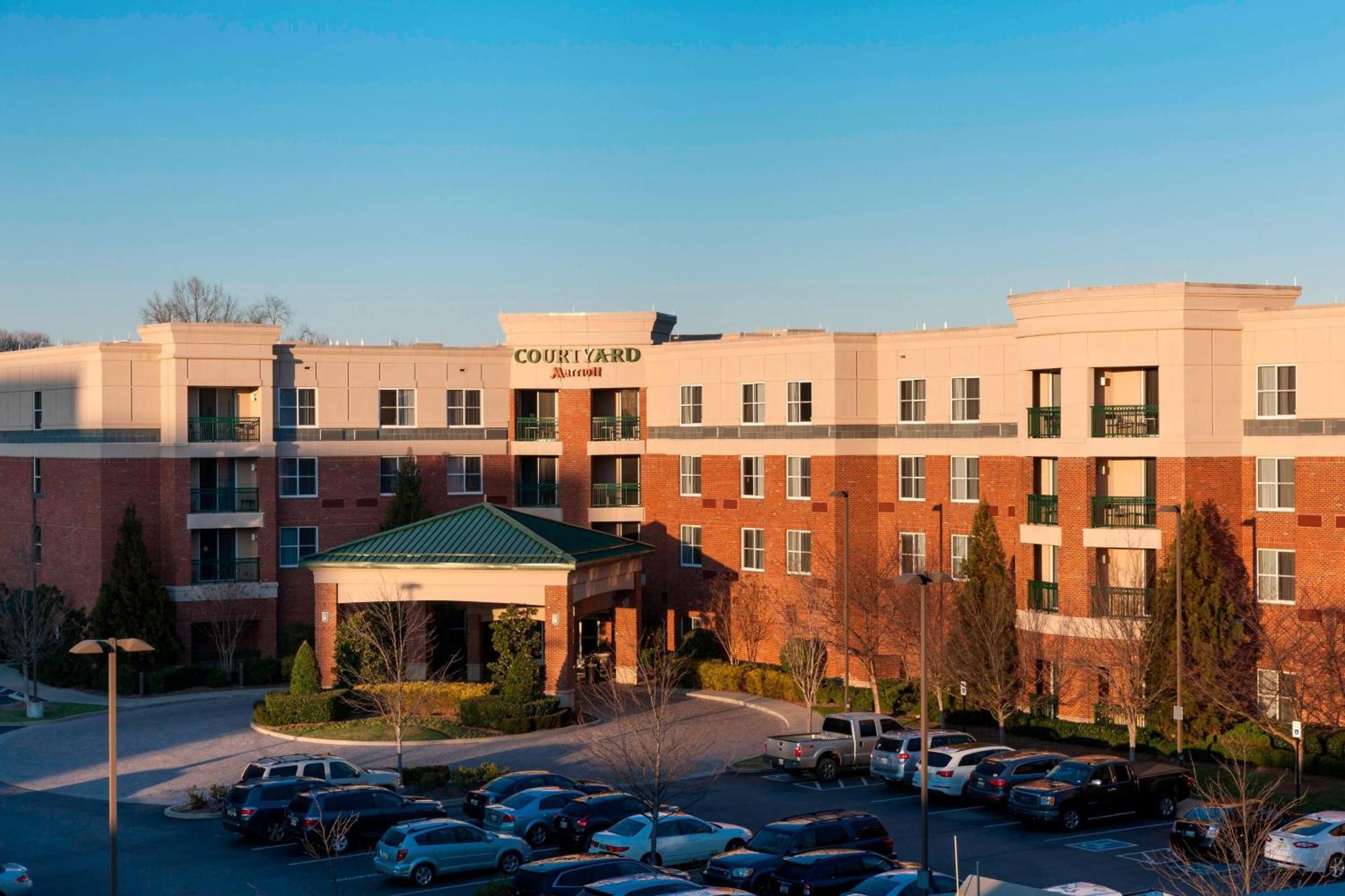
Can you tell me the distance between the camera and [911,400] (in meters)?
56.5

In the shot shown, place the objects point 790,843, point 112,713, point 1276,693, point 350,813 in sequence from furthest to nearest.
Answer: point 1276,693
point 350,813
point 790,843
point 112,713

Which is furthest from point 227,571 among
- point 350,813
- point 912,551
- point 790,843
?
point 790,843

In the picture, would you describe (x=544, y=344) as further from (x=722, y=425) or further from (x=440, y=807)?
(x=440, y=807)

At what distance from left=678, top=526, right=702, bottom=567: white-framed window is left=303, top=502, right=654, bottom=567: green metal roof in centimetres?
670

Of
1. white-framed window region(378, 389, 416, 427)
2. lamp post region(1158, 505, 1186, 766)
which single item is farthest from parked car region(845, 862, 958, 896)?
white-framed window region(378, 389, 416, 427)

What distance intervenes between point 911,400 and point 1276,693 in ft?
61.1

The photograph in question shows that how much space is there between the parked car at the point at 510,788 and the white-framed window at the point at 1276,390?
22707 millimetres

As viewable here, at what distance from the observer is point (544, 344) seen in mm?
64250

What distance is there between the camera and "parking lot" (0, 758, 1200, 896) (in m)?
31.4

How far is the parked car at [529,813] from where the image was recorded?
1361 inches

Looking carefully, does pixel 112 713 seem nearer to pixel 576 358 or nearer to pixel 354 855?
pixel 354 855

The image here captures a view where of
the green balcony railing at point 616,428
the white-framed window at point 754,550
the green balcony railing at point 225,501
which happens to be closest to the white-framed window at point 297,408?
the green balcony railing at point 225,501

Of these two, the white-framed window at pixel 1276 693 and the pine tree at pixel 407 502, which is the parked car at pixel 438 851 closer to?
the white-framed window at pixel 1276 693

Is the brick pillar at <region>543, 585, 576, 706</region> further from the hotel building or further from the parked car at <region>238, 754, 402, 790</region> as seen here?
the parked car at <region>238, 754, 402, 790</region>
